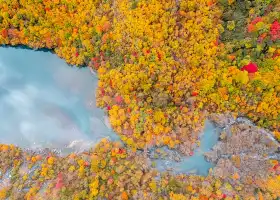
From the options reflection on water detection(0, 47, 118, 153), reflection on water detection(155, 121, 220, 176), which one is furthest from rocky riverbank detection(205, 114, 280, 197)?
reflection on water detection(0, 47, 118, 153)

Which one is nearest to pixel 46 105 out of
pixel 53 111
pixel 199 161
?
pixel 53 111

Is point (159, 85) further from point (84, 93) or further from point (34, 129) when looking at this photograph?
point (34, 129)

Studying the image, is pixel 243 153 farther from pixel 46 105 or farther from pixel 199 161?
pixel 46 105

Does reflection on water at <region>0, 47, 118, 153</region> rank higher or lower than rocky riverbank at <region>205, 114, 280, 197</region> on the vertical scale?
higher

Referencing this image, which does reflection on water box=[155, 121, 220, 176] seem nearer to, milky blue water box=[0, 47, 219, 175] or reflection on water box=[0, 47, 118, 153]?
milky blue water box=[0, 47, 219, 175]

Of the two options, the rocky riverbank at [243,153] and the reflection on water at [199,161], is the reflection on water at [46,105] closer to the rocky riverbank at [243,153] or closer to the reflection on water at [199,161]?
the reflection on water at [199,161]

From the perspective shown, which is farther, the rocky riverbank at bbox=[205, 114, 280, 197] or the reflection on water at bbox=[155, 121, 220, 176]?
the reflection on water at bbox=[155, 121, 220, 176]

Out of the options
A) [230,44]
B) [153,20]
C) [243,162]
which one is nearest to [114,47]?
[153,20]
